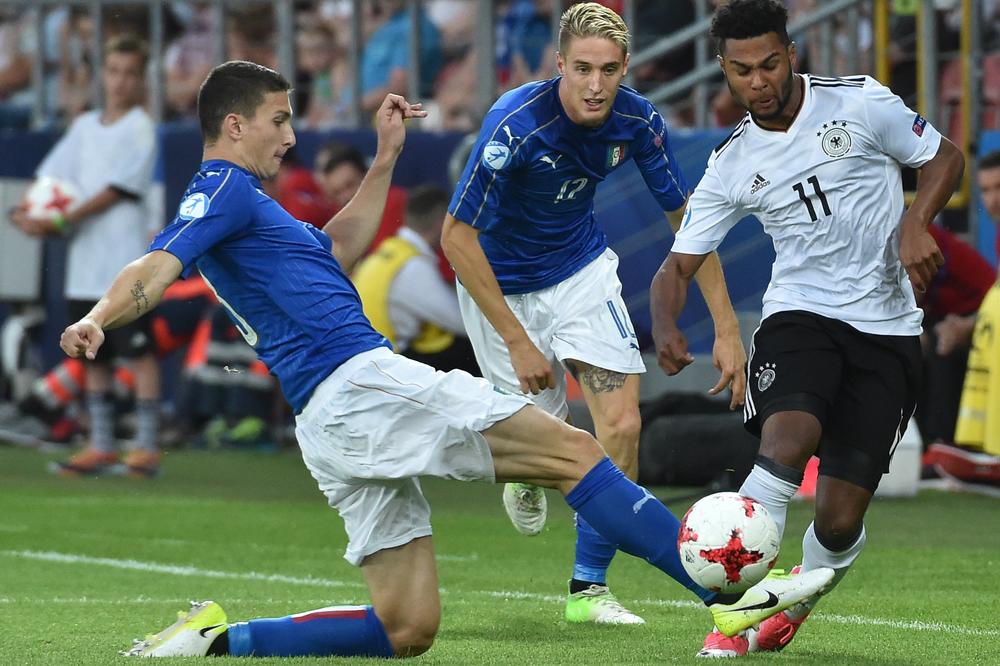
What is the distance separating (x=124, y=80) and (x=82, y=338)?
7.99 meters

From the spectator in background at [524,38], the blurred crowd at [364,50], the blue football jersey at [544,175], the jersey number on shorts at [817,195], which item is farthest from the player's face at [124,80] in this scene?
the jersey number on shorts at [817,195]

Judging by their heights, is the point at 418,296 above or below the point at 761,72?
below

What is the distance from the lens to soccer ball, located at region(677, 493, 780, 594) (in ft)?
16.6

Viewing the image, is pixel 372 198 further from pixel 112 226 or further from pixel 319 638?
pixel 112 226

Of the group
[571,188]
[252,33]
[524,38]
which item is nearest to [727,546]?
[571,188]

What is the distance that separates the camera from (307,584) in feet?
25.5

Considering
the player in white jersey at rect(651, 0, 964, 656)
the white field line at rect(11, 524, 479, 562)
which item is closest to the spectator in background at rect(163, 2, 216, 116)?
the white field line at rect(11, 524, 479, 562)

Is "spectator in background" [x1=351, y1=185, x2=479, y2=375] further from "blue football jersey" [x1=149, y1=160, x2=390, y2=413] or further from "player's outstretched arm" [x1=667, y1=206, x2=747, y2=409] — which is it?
"blue football jersey" [x1=149, y1=160, x2=390, y2=413]

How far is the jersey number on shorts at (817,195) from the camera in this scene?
5.86m

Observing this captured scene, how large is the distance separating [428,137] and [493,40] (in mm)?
875

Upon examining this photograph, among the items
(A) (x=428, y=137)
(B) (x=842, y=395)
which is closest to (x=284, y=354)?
(B) (x=842, y=395)

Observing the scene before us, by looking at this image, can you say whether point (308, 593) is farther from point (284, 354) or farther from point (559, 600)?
point (284, 354)

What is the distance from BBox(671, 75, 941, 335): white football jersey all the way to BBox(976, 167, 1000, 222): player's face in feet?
17.9

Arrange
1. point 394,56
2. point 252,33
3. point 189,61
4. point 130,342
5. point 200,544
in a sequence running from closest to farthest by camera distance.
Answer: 1. point 200,544
2. point 130,342
3. point 394,56
4. point 252,33
5. point 189,61
